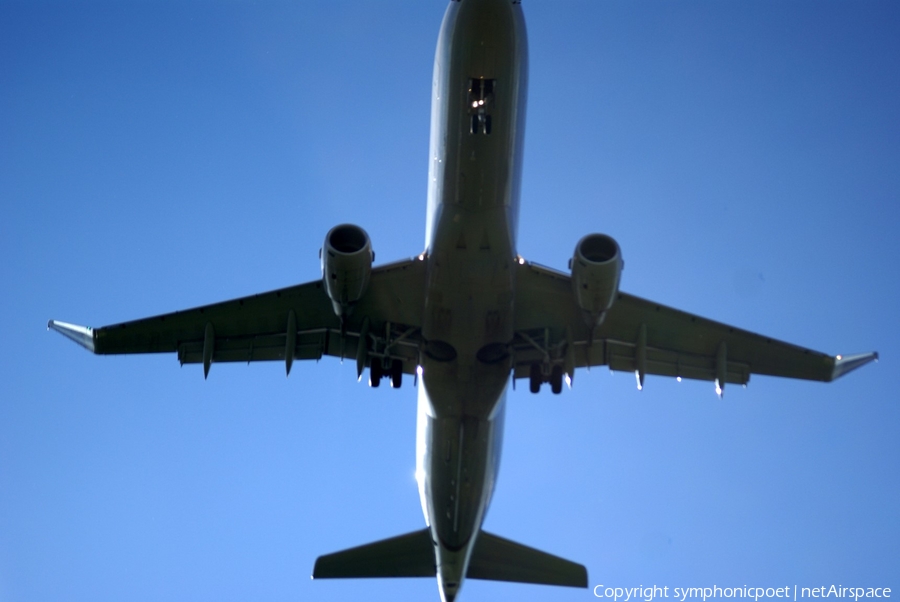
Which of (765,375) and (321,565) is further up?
(765,375)

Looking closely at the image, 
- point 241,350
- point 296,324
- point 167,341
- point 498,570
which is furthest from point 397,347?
point 498,570

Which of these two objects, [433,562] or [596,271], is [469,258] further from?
[433,562]

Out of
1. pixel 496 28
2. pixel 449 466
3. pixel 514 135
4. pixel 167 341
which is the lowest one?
pixel 449 466

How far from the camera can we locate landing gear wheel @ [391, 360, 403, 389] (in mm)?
23322

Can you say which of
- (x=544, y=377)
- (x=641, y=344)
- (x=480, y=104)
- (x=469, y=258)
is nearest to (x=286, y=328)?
(x=469, y=258)

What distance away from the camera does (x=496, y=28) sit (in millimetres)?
18297

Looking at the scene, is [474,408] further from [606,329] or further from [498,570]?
[498,570]

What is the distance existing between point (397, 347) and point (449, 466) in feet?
11.0

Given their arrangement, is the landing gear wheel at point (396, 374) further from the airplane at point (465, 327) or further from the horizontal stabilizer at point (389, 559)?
the horizontal stabilizer at point (389, 559)

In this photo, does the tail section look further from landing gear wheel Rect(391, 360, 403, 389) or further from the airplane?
landing gear wheel Rect(391, 360, 403, 389)

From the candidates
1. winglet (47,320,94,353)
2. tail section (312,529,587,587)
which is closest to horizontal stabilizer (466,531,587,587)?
tail section (312,529,587,587)

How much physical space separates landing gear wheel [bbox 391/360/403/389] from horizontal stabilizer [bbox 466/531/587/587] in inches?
220

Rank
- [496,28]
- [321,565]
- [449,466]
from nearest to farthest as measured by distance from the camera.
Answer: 1. [496,28]
2. [449,466]
3. [321,565]

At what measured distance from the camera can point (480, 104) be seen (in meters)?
18.6
